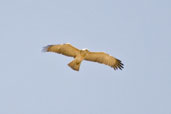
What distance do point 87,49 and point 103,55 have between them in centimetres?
106

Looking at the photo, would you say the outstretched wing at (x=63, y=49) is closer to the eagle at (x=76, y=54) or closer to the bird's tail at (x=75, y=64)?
the eagle at (x=76, y=54)

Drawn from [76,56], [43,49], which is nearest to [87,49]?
[76,56]

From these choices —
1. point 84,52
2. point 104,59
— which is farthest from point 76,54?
point 104,59

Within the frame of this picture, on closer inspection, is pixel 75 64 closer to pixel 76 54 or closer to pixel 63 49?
pixel 76 54

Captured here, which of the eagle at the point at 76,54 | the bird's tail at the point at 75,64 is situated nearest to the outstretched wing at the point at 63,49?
the eagle at the point at 76,54

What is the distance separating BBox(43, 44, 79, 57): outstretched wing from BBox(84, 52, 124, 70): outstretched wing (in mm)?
720

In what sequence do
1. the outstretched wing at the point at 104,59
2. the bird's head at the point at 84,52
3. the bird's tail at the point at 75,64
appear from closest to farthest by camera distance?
the bird's tail at the point at 75,64
the bird's head at the point at 84,52
the outstretched wing at the point at 104,59

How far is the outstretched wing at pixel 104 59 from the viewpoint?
21.5 m

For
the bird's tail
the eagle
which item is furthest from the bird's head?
the bird's tail

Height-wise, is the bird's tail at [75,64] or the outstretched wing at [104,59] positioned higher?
the outstretched wing at [104,59]

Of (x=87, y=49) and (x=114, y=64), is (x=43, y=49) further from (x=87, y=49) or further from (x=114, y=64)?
(x=114, y=64)

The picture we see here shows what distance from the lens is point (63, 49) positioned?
21.1 metres

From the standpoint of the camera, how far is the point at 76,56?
69.0ft

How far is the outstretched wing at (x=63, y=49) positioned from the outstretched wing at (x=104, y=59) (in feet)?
2.36
